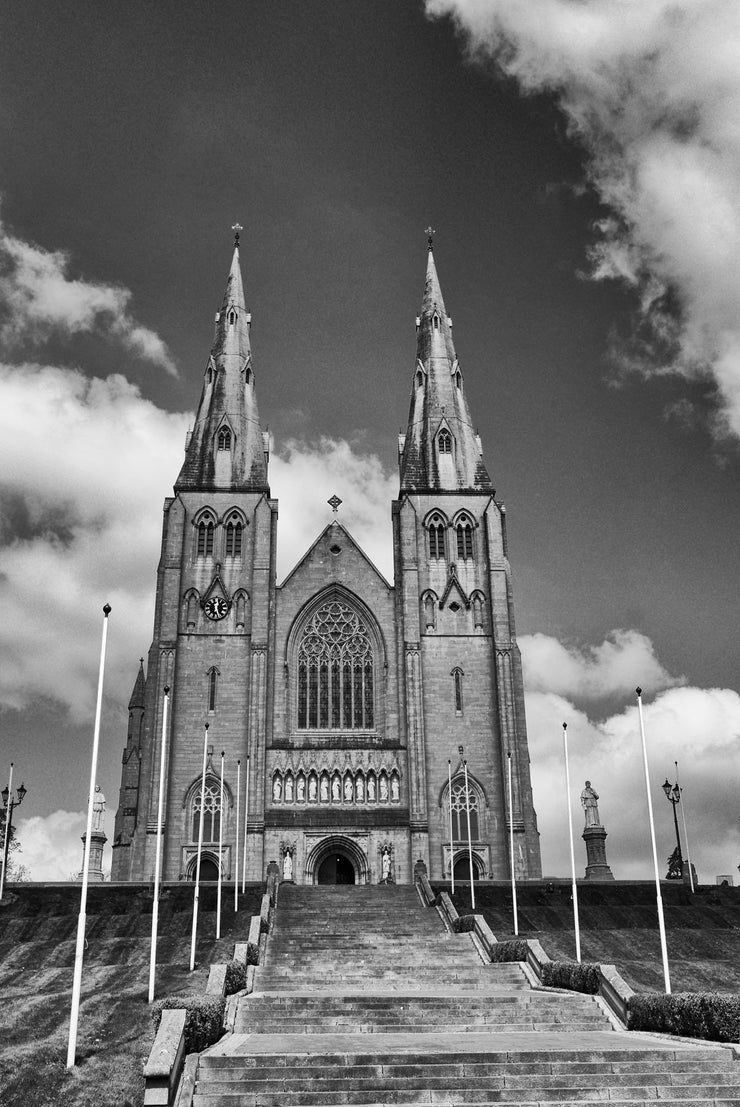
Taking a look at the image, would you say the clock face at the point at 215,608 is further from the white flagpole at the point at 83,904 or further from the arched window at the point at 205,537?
the white flagpole at the point at 83,904

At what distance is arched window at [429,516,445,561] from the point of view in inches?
2158

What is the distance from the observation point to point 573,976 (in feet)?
72.3

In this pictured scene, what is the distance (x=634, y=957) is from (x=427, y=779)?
19683mm

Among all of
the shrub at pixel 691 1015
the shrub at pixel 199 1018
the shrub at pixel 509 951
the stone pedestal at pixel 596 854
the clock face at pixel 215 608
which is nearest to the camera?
the shrub at pixel 199 1018

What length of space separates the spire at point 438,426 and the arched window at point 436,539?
193 cm

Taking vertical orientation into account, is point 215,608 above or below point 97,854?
above

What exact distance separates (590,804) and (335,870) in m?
13.0

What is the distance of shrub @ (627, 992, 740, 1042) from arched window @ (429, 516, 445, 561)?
36.6 metres

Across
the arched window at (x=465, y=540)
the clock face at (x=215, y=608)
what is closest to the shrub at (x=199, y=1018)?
the clock face at (x=215, y=608)

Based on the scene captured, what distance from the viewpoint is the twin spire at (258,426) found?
185ft

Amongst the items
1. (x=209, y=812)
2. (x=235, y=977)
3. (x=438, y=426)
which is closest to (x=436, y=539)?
(x=438, y=426)

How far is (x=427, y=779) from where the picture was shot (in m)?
49.3

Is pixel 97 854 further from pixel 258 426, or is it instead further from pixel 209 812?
pixel 258 426

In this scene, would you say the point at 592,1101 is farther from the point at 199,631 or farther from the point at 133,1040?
the point at 199,631
